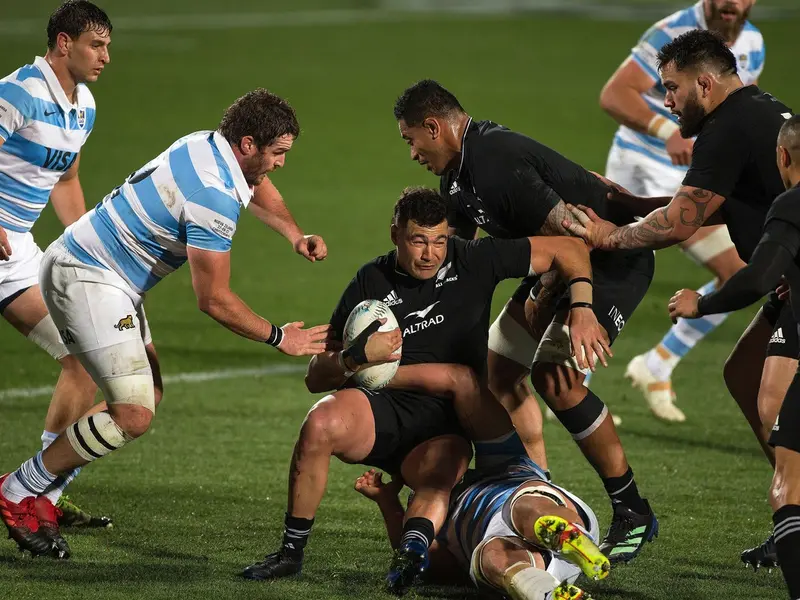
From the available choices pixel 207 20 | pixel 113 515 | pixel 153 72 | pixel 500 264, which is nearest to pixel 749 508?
pixel 500 264

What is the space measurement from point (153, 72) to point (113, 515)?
20.3 metres

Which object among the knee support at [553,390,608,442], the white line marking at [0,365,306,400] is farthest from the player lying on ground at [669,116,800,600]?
the white line marking at [0,365,306,400]

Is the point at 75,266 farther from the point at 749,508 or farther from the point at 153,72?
the point at 153,72

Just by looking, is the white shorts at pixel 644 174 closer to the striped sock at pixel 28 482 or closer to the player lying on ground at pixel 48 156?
the player lying on ground at pixel 48 156

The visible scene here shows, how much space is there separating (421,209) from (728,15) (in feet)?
13.1

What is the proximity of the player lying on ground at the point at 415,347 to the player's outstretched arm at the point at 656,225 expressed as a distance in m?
0.14

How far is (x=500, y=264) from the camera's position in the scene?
20.6ft

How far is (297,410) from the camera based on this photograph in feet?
30.8

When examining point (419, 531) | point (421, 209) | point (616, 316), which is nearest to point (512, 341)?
point (616, 316)

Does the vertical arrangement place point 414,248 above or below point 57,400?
above

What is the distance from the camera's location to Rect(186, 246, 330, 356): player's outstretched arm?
19.7 feet

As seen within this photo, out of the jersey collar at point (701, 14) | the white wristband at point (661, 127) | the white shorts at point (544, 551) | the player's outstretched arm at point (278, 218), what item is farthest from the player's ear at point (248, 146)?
the jersey collar at point (701, 14)

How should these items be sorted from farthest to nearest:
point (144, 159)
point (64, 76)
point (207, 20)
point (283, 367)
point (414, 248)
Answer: point (207, 20), point (144, 159), point (283, 367), point (64, 76), point (414, 248)

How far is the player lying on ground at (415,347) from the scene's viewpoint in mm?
5895
